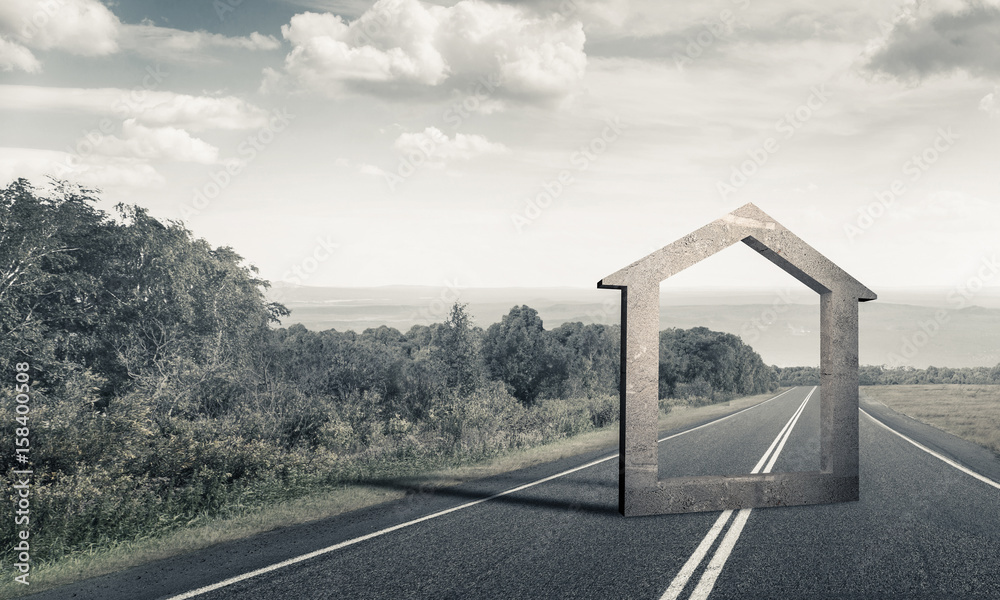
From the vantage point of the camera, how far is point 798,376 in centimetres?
13050

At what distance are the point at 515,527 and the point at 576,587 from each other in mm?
2122

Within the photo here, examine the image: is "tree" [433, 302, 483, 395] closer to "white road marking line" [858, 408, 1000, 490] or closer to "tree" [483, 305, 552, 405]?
"tree" [483, 305, 552, 405]

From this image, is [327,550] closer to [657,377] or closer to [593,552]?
[593,552]

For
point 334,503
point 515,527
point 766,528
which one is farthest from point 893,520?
point 334,503

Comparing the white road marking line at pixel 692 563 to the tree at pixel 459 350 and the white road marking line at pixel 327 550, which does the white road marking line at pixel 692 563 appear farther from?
the tree at pixel 459 350

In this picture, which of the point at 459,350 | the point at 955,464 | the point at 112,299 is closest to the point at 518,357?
the point at 459,350

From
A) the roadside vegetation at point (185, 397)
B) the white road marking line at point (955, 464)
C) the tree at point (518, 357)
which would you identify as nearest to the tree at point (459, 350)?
the roadside vegetation at point (185, 397)

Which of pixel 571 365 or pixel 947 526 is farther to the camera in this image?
pixel 571 365

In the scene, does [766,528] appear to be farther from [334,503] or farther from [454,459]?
[454,459]

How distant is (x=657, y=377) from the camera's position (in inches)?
333

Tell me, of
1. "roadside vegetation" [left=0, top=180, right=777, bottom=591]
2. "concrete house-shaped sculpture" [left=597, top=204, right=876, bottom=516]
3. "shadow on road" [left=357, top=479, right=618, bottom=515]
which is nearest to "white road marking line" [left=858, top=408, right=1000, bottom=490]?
"concrete house-shaped sculpture" [left=597, top=204, right=876, bottom=516]

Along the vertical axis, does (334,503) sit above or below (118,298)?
below

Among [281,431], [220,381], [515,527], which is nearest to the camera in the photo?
[515,527]

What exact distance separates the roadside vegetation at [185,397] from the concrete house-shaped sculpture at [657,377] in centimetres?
479
